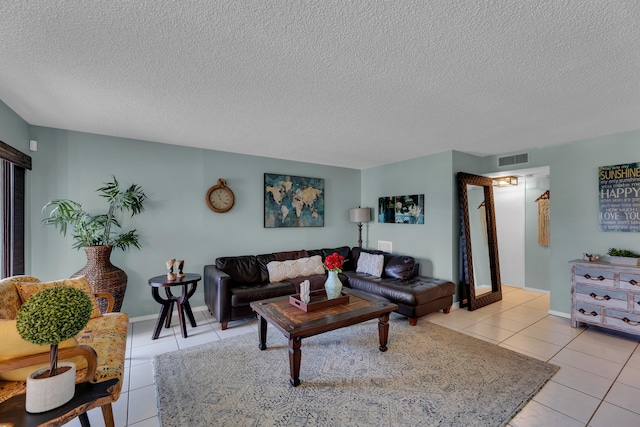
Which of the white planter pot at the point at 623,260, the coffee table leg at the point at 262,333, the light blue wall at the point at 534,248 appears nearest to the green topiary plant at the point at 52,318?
the coffee table leg at the point at 262,333

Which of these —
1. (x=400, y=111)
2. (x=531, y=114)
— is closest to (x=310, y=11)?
(x=400, y=111)

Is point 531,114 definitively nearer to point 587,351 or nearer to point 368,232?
point 587,351

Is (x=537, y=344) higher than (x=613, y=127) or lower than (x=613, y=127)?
lower

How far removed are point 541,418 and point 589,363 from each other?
1260mm

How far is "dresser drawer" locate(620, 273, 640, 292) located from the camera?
122 inches

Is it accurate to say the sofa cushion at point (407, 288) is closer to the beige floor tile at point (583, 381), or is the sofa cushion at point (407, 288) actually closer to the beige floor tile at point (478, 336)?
the beige floor tile at point (478, 336)

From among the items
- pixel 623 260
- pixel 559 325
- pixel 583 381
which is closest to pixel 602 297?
pixel 623 260

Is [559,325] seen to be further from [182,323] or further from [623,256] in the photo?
[182,323]

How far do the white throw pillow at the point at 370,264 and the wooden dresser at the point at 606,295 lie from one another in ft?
8.12

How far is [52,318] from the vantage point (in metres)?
1.38

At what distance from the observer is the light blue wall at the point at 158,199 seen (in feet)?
10.9

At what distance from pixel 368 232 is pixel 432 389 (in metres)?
3.70

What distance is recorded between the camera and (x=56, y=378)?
1.39 meters

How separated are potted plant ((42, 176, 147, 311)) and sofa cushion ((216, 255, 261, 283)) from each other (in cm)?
113
